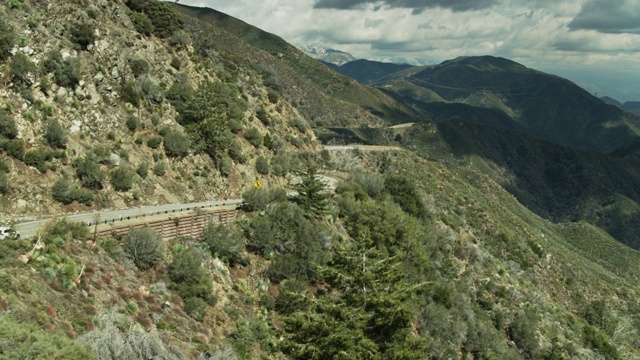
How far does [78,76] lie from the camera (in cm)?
3244

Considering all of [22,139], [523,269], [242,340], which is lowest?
[523,269]

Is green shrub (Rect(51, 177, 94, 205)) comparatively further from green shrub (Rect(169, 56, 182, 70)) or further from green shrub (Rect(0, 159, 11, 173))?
green shrub (Rect(169, 56, 182, 70))

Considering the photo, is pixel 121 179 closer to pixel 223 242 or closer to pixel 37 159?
pixel 37 159

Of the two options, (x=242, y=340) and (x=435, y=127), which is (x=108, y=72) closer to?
(x=242, y=340)

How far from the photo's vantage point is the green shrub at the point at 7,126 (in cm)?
2558

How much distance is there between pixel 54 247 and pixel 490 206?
77.4 m

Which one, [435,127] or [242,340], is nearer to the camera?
[242,340]

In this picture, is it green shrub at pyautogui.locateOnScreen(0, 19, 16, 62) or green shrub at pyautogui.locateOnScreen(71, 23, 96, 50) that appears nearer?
green shrub at pyautogui.locateOnScreen(0, 19, 16, 62)

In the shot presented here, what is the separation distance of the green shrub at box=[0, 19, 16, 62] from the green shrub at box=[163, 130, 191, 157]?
11.8 m

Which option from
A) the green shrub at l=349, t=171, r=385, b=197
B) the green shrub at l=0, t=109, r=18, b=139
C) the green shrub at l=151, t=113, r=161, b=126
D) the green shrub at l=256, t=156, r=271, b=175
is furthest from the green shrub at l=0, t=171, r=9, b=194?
the green shrub at l=349, t=171, r=385, b=197

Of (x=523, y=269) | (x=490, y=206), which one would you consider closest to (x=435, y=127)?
(x=490, y=206)

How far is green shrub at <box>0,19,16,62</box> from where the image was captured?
2834cm

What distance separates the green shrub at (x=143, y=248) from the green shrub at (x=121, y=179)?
948 centimetres

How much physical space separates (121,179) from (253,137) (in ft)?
66.0
